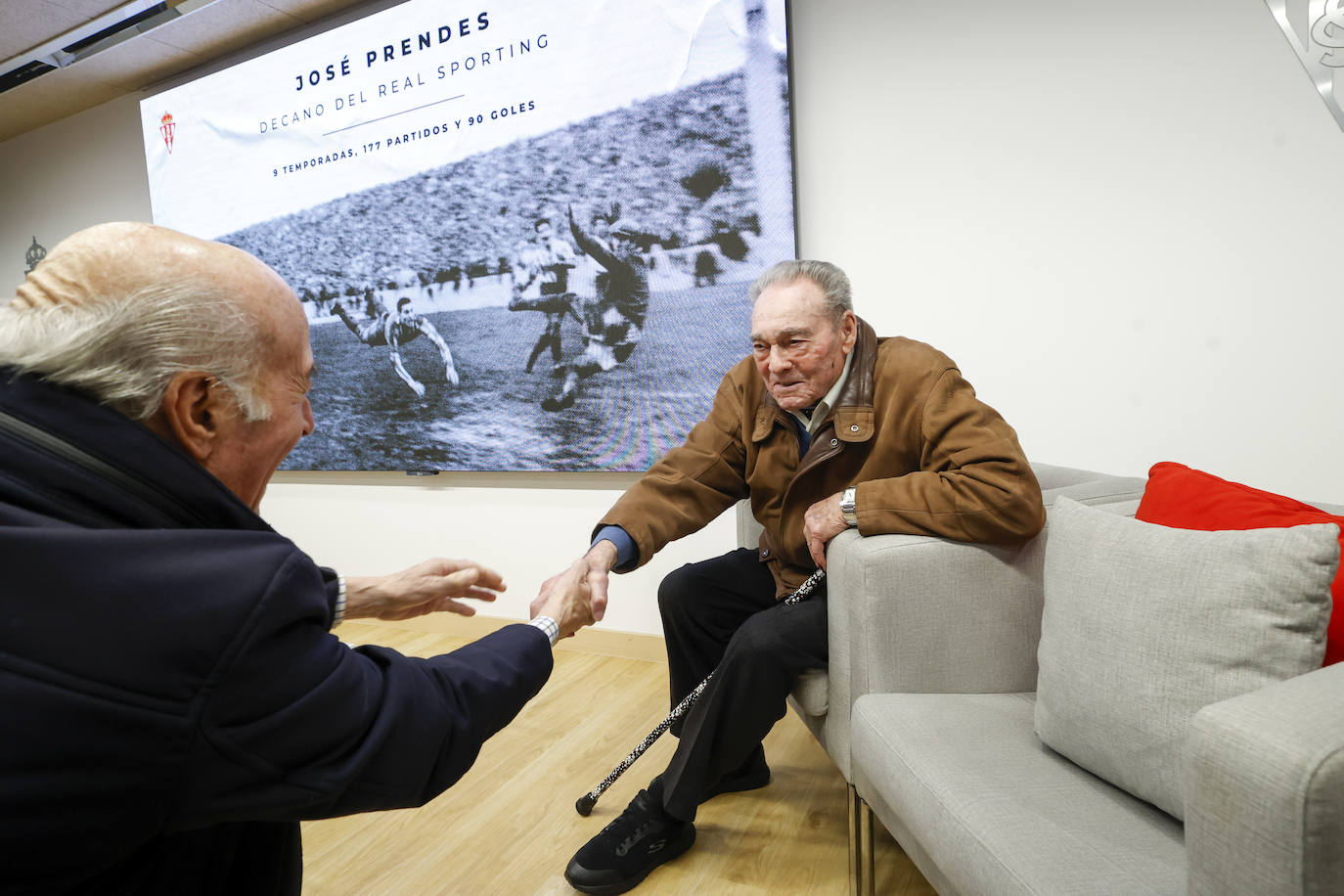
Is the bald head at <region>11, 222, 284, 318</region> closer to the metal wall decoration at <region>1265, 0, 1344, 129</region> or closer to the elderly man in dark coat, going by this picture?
the elderly man in dark coat

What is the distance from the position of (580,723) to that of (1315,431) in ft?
6.93

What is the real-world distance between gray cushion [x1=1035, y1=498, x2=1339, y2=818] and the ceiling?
328 centimetres

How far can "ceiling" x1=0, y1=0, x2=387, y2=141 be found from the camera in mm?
3113

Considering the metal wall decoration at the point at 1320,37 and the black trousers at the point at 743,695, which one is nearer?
the black trousers at the point at 743,695

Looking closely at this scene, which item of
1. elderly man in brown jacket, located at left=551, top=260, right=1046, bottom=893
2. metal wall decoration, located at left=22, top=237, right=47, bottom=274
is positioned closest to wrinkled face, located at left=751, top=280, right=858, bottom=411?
elderly man in brown jacket, located at left=551, top=260, right=1046, bottom=893

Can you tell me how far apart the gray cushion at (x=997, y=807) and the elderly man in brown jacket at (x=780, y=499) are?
0.28 m

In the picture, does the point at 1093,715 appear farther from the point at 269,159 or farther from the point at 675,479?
the point at 269,159

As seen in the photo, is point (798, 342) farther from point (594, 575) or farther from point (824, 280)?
point (594, 575)

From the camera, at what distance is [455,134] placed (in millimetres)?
2957

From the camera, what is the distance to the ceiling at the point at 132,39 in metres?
3.11

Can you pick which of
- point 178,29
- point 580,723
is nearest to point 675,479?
point 580,723

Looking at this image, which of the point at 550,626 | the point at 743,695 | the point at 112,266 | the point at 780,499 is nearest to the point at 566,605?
the point at 550,626

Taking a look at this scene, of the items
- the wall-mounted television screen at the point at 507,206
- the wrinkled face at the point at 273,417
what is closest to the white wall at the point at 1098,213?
the wall-mounted television screen at the point at 507,206

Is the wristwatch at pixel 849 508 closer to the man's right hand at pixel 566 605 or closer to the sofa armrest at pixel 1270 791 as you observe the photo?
the man's right hand at pixel 566 605
